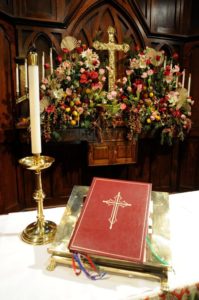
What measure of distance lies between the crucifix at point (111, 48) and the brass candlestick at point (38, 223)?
2037 mm

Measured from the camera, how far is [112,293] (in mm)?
591

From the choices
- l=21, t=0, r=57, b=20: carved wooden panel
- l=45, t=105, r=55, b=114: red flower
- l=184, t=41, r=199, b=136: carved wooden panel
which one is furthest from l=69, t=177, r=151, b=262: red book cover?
l=184, t=41, r=199, b=136: carved wooden panel

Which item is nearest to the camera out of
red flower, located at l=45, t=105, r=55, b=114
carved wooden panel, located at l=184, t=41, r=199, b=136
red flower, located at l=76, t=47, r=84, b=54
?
red flower, located at l=45, t=105, r=55, b=114

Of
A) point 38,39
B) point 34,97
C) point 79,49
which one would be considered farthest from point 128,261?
point 38,39

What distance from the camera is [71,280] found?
0.63 m

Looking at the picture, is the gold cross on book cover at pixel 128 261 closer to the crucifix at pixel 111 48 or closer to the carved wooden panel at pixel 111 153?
the carved wooden panel at pixel 111 153

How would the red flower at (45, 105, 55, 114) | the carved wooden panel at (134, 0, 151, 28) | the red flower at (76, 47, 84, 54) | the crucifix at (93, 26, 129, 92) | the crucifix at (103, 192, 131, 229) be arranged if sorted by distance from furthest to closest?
the carved wooden panel at (134, 0, 151, 28), the crucifix at (93, 26, 129, 92), the red flower at (76, 47, 84, 54), the red flower at (45, 105, 55, 114), the crucifix at (103, 192, 131, 229)

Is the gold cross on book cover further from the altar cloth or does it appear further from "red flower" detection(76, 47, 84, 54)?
"red flower" detection(76, 47, 84, 54)

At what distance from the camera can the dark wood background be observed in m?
2.44

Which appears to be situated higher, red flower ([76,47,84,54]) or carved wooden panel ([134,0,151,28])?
carved wooden panel ([134,0,151,28])

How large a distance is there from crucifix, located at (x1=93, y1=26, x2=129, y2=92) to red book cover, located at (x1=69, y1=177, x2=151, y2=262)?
2.04 meters

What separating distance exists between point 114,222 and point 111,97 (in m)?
1.83

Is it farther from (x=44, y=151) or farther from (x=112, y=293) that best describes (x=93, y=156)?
(x=112, y=293)

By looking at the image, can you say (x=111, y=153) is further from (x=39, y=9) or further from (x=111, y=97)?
(x=39, y=9)
